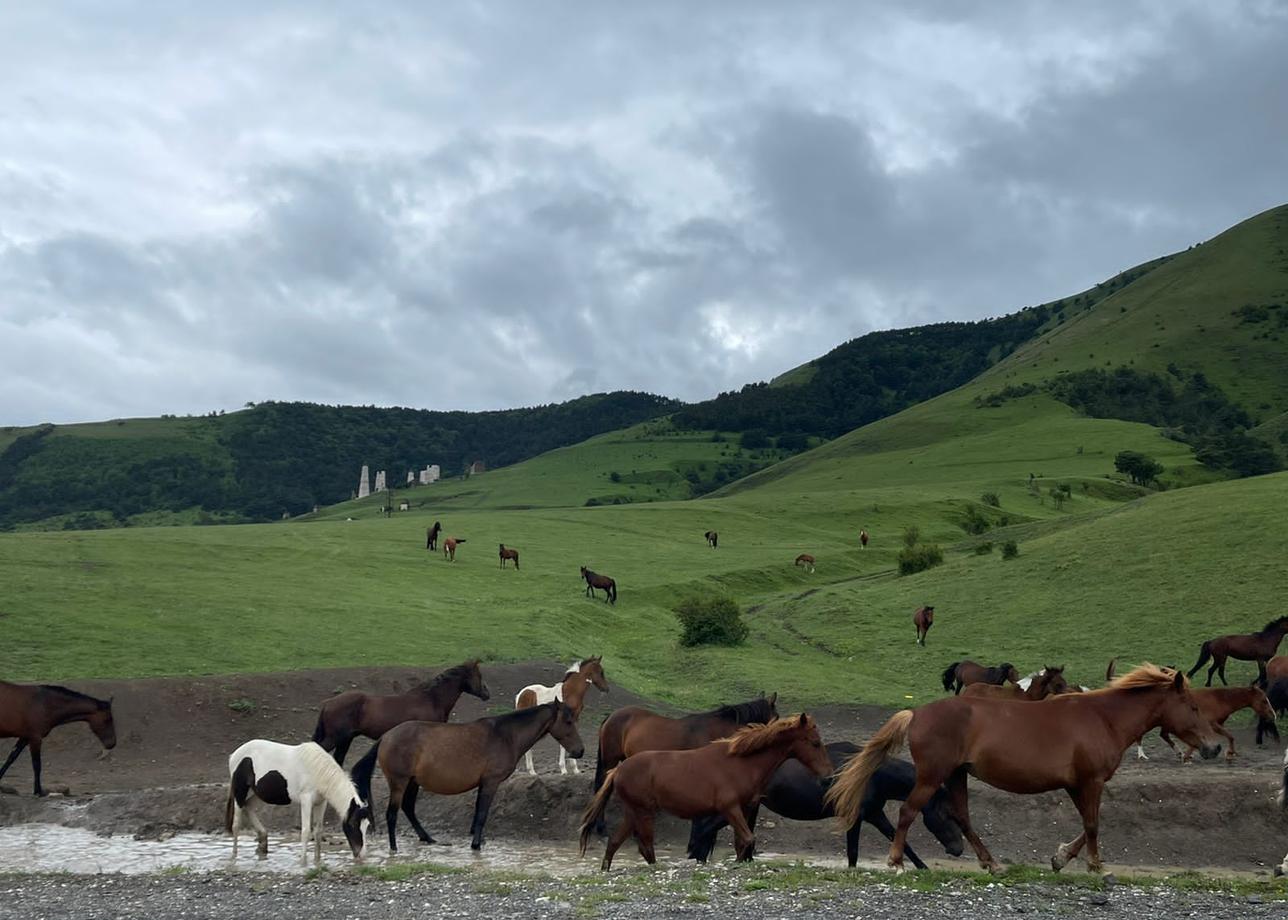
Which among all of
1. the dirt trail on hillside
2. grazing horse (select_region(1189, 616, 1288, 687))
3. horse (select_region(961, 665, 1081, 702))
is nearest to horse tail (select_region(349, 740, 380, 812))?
the dirt trail on hillside

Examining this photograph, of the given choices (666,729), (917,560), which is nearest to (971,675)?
(666,729)

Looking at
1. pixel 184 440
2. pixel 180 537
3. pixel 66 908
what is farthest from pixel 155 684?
pixel 184 440

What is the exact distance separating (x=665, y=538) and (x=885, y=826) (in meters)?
56.2

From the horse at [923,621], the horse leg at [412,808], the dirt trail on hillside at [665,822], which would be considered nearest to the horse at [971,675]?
the dirt trail on hillside at [665,822]

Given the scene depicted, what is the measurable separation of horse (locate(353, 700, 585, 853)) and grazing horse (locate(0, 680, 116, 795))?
280 inches

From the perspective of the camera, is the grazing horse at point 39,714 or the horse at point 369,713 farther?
the grazing horse at point 39,714

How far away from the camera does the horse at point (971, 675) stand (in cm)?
2484

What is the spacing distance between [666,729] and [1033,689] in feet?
28.1

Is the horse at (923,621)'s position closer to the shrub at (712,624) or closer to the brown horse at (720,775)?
the shrub at (712,624)

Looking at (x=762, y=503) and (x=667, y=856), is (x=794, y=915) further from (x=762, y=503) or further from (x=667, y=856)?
(x=762, y=503)

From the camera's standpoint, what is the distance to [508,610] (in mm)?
39281

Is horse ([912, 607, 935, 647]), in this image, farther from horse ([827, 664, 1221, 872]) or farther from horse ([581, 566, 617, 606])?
horse ([827, 664, 1221, 872])

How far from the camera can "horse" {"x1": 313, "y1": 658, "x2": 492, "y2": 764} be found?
1866 cm

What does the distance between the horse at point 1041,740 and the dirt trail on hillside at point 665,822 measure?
309 centimetres
